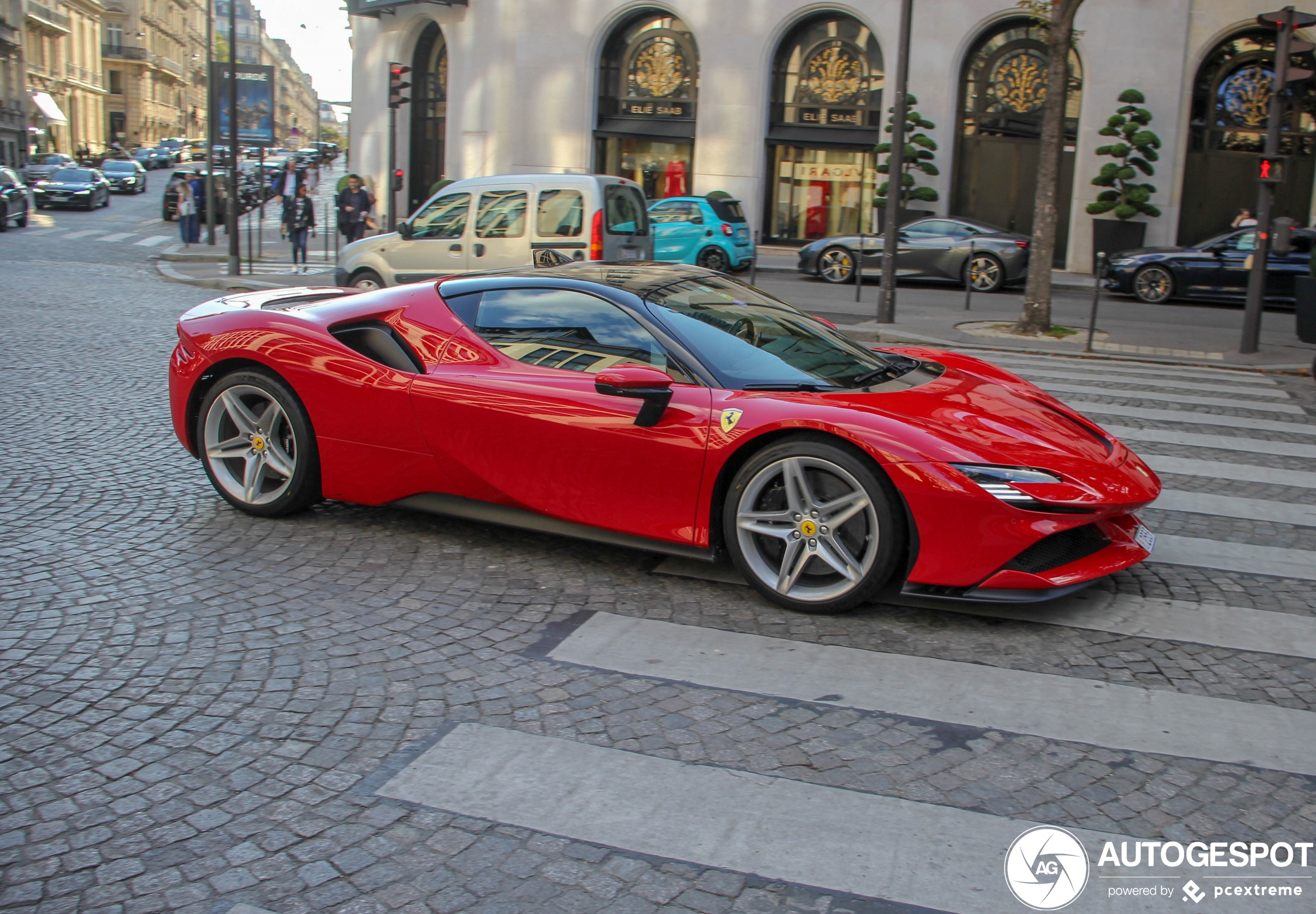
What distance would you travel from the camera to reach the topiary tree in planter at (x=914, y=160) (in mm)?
27438

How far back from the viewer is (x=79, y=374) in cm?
973

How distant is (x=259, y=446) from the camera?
570 cm

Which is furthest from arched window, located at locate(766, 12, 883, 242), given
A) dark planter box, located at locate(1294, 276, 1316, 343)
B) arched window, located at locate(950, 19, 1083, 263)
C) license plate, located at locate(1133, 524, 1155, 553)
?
license plate, located at locate(1133, 524, 1155, 553)

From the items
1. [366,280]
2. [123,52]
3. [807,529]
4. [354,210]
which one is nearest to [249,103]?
[354,210]

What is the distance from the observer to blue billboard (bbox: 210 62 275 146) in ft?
75.8

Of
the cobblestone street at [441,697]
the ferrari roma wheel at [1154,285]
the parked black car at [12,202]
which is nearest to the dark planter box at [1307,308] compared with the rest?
the ferrari roma wheel at [1154,285]

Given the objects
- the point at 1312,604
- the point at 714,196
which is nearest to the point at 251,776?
the point at 1312,604

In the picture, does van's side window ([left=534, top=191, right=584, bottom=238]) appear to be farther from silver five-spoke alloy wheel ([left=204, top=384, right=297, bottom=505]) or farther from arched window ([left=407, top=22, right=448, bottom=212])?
arched window ([left=407, top=22, right=448, bottom=212])

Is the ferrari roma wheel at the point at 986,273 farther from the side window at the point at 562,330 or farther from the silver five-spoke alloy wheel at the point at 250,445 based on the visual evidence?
the silver five-spoke alloy wheel at the point at 250,445

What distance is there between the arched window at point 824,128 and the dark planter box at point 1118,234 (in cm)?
594

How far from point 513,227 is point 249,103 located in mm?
12245

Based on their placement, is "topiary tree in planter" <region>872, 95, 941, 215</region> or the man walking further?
"topiary tree in planter" <region>872, 95, 941, 215</region>

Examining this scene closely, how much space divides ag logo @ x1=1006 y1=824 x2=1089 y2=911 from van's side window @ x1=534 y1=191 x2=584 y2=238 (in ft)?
37.9

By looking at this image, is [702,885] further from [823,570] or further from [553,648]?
[823,570]
